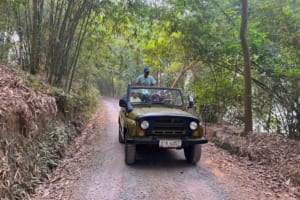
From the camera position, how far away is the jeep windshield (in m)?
6.22

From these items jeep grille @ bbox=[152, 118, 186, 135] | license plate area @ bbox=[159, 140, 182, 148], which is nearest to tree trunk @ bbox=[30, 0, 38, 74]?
jeep grille @ bbox=[152, 118, 186, 135]

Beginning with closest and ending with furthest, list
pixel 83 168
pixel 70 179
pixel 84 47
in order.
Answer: pixel 70 179, pixel 83 168, pixel 84 47

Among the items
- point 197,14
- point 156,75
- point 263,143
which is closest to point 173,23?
point 197,14

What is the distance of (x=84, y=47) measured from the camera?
12586mm

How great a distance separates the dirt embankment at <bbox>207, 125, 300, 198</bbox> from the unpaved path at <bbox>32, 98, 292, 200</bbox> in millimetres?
328

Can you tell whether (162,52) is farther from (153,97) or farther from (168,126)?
(168,126)

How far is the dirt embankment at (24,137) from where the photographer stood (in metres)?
3.92

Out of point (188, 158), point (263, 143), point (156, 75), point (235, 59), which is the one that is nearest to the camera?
point (188, 158)

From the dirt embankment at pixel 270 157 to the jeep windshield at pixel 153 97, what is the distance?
1.71 metres

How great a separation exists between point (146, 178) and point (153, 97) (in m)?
2.00

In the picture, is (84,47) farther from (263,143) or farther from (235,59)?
(263,143)

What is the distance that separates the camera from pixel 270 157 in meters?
5.69

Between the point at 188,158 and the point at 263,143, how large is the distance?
1.93 meters

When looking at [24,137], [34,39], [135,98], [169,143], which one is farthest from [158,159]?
[34,39]
